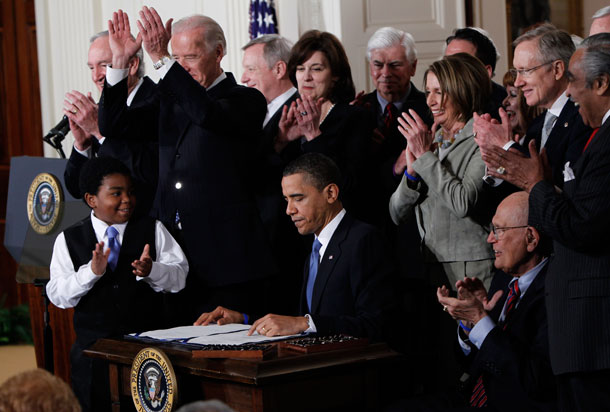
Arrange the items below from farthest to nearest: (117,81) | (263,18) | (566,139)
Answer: (263,18) < (117,81) < (566,139)

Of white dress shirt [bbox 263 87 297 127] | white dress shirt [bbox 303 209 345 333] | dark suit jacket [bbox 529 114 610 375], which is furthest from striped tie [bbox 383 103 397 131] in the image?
dark suit jacket [bbox 529 114 610 375]

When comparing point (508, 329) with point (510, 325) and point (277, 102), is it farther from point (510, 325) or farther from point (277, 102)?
point (277, 102)

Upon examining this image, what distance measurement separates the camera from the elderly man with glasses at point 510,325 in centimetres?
288

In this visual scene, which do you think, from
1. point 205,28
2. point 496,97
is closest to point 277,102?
point 205,28

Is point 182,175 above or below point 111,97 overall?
below

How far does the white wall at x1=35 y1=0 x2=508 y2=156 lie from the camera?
611cm

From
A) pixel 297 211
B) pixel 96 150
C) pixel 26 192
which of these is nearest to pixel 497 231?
pixel 297 211

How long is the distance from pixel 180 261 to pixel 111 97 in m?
0.77

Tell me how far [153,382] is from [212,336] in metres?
0.29

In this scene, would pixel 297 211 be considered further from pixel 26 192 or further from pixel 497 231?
pixel 26 192

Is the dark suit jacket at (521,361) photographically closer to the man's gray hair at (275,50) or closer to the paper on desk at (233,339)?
the paper on desk at (233,339)

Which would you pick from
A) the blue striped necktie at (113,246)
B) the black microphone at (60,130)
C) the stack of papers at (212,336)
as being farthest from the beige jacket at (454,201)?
the black microphone at (60,130)

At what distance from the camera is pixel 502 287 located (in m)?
3.30

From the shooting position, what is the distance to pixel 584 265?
8.87 ft
